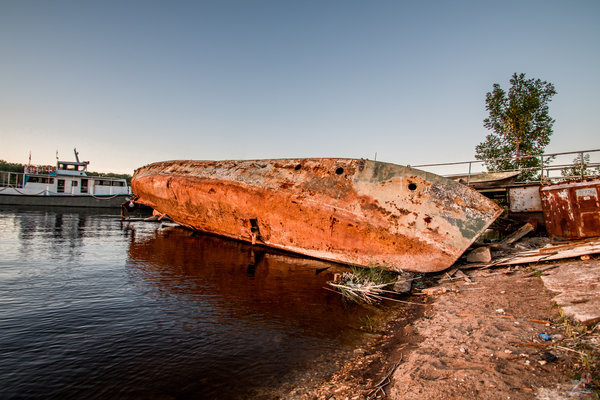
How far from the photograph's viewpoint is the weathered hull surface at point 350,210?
6.15 metres

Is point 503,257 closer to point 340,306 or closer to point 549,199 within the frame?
point 549,199

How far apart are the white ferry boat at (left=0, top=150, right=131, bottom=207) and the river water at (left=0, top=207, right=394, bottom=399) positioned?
A: 22537mm

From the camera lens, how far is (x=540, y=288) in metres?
4.55

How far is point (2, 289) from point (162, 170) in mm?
7461

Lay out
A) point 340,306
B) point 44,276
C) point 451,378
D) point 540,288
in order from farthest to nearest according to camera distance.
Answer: point 44,276 → point 340,306 → point 540,288 → point 451,378

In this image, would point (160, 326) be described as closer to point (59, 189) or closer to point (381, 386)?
point (381, 386)

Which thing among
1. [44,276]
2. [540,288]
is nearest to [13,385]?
[44,276]

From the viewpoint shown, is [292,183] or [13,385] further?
[292,183]

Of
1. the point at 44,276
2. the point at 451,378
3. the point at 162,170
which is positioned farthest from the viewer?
the point at 162,170

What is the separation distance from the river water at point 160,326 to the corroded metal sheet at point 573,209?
610 centimetres

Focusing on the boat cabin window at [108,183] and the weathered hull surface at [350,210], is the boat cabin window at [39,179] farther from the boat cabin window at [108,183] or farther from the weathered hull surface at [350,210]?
the weathered hull surface at [350,210]

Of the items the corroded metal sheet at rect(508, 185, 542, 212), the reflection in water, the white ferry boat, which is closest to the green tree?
the corroded metal sheet at rect(508, 185, 542, 212)

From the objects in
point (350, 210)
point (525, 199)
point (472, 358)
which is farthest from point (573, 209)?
point (472, 358)

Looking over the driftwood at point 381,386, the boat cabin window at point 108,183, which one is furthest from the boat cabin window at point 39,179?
the driftwood at point 381,386
